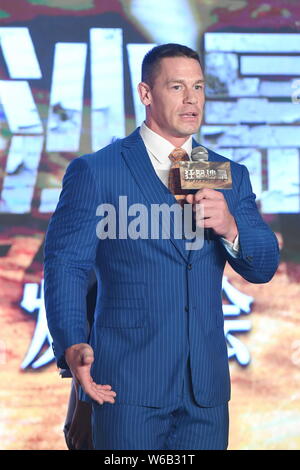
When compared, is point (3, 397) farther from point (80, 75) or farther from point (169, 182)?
point (169, 182)

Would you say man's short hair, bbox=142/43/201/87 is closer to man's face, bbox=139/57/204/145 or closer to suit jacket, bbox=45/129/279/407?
man's face, bbox=139/57/204/145

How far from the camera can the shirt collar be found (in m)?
1.96

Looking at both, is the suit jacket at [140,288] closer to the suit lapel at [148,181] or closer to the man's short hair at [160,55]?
the suit lapel at [148,181]

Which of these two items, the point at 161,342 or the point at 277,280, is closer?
the point at 161,342

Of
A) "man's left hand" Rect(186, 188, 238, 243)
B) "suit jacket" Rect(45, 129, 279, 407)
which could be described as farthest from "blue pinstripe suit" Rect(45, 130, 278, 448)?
"man's left hand" Rect(186, 188, 238, 243)

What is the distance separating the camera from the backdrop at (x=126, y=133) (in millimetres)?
3562

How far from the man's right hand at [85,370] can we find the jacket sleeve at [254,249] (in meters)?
0.44

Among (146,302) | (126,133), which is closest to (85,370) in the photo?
(146,302)

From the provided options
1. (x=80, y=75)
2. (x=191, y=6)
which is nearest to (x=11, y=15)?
(x=80, y=75)

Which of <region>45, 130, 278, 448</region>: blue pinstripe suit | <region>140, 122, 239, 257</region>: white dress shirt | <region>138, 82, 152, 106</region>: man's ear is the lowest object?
<region>45, 130, 278, 448</region>: blue pinstripe suit

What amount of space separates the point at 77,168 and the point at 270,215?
189 cm

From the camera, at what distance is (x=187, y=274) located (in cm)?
183

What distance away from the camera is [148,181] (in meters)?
1.88

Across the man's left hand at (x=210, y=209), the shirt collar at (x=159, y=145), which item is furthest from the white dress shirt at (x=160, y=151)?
the man's left hand at (x=210, y=209)
